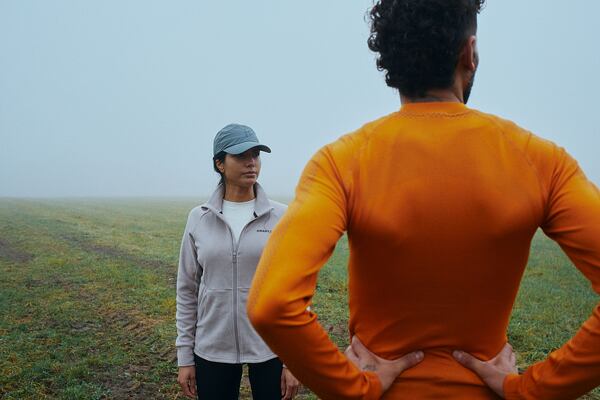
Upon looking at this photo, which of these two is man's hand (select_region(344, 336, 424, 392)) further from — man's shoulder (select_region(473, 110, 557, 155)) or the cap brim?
the cap brim

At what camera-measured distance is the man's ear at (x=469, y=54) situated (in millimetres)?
1408

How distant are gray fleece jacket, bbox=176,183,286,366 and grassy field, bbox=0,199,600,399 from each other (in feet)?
8.46

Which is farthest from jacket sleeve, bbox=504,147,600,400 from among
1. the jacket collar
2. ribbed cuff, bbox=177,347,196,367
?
ribbed cuff, bbox=177,347,196,367

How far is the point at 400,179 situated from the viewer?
1.30 meters

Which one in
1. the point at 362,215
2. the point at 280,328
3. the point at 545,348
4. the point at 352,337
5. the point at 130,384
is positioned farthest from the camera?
the point at 545,348

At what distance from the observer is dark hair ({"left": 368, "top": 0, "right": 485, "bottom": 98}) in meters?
1.35

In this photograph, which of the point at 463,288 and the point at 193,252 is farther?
the point at 193,252

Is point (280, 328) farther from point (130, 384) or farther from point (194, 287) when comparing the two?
point (130, 384)

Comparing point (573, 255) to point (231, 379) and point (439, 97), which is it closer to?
point (439, 97)

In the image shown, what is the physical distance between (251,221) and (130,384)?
383cm

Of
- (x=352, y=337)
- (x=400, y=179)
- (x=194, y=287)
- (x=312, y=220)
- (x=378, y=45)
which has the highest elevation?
(x=378, y=45)

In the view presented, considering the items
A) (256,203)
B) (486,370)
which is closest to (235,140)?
(256,203)

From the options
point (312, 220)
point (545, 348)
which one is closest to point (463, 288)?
point (312, 220)

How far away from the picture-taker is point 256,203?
131 inches
